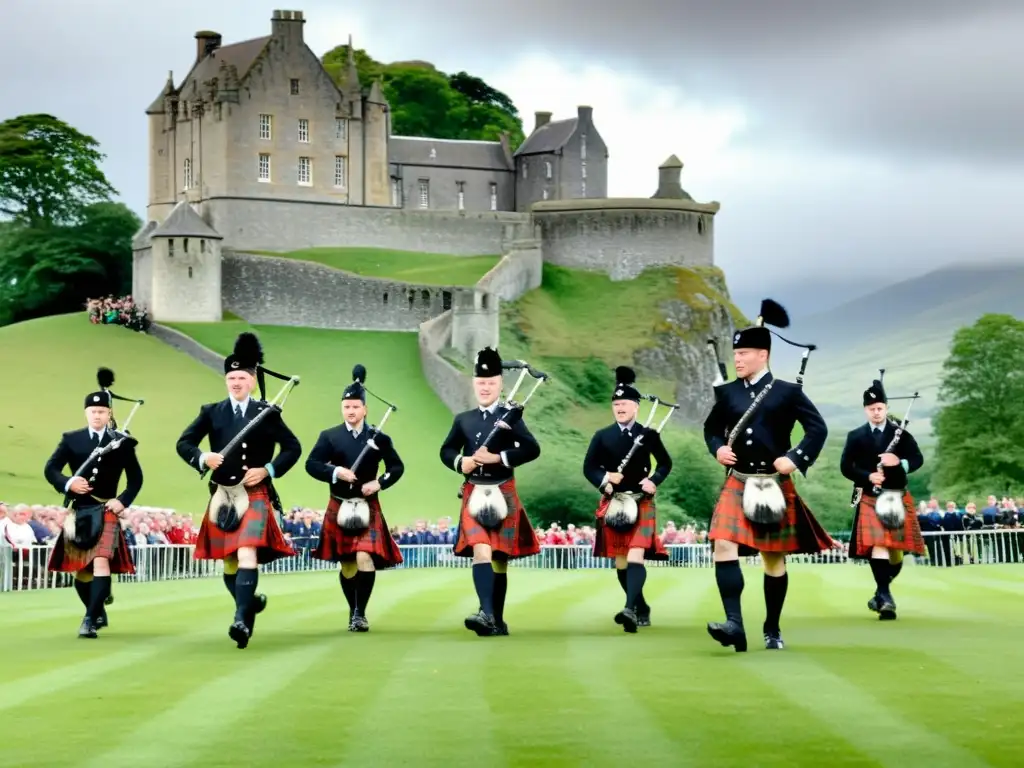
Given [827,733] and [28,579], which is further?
[28,579]

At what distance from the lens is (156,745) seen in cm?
1088

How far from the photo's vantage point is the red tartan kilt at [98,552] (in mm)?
18250

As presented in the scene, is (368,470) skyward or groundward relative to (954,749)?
skyward

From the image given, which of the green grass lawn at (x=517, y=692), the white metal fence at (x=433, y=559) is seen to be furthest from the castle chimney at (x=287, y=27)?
the green grass lawn at (x=517, y=692)

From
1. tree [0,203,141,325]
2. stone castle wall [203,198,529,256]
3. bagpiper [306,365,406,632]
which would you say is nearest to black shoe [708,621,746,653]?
bagpiper [306,365,406,632]

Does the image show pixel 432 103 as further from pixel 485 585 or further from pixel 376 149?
pixel 485 585

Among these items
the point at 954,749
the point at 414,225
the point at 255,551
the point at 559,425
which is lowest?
the point at 954,749

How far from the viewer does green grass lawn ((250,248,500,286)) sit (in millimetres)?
103812

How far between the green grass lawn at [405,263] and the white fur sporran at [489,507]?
82777mm

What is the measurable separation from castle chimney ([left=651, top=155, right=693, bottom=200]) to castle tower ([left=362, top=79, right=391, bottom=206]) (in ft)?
59.2

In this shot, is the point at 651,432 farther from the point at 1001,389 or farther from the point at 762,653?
the point at 1001,389

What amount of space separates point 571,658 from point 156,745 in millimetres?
4733

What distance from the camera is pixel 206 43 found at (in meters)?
118

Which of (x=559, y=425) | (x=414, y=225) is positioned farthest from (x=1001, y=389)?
(x=414, y=225)
